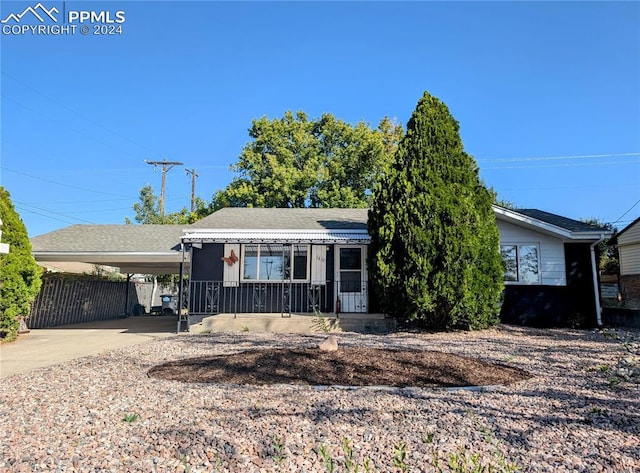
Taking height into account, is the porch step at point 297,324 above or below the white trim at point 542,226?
below

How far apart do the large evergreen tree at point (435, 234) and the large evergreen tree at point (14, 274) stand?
28.8 feet

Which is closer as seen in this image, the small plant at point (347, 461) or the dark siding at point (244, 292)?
the small plant at point (347, 461)

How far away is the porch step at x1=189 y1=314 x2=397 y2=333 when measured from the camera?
36.4ft

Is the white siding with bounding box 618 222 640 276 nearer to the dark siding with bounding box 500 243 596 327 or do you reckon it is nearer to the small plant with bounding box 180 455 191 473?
the dark siding with bounding box 500 243 596 327

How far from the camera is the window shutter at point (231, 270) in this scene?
12.6 m

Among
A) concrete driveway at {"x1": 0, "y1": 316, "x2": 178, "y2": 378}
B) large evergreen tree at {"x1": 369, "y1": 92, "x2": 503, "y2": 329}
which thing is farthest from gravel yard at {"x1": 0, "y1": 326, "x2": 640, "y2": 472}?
large evergreen tree at {"x1": 369, "y1": 92, "x2": 503, "y2": 329}

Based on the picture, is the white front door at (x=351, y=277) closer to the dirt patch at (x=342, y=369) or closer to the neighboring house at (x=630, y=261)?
the dirt patch at (x=342, y=369)

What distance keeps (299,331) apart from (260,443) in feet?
26.3

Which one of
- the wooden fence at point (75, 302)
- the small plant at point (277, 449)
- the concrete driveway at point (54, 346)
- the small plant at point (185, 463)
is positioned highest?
the wooden fence at point (75, 302)

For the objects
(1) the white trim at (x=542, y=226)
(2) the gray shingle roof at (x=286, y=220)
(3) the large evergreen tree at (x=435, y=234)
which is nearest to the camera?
(3) the large evergreen tree at (x=435, y=234)

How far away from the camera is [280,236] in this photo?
12242 millimetres

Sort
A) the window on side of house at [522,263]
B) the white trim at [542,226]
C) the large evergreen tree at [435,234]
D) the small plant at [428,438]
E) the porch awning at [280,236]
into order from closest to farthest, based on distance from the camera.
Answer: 1. the small plant at [428,438]
2. the large evergreen tree at [435,234]
3. the white trim at [542,226]
4. the porch awning at [280,236]
5. the window on side of house at [522,263]

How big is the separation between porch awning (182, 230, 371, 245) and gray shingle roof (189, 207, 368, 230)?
29 cm

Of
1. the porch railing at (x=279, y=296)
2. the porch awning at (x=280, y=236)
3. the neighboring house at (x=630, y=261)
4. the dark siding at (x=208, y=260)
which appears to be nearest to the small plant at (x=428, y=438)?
the porch awning at (x=280, y=236)
